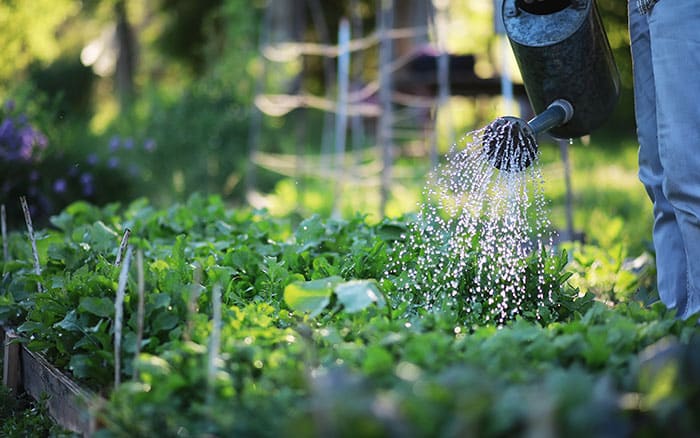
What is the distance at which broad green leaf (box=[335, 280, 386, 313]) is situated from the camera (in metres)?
2.23

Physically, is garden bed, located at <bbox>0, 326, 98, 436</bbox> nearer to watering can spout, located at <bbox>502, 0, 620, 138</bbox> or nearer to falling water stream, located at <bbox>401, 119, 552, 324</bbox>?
falling water stream, located at <bbox>401, 119, 552, 324</bbox>

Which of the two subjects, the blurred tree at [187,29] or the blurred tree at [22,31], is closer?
the blurred tree at [22,31]

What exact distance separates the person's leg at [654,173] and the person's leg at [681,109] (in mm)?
Result: 181

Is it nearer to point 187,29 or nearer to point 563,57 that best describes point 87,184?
point 563,57

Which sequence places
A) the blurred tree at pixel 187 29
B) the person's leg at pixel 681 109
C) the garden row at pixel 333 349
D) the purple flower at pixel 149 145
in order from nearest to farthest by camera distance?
1. the garden row at pixel 333 349
2. the person's leg at pixel 681 109
3. the purple flower at pixel 149 145
4. the blurred tree at pixel 187 29

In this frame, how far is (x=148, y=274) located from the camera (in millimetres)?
2332

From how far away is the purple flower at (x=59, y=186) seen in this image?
5.39 meters

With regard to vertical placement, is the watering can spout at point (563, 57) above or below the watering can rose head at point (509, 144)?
above

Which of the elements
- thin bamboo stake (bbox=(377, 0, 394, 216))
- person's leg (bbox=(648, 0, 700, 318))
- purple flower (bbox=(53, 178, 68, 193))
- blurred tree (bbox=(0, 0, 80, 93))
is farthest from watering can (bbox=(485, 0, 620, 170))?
blurred tree (bbox=(0, 0, 80, 93))

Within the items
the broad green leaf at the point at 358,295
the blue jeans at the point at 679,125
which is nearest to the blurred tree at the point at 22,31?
the broad green leaf at the point at 358,295

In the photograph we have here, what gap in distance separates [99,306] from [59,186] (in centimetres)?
338

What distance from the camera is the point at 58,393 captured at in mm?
2363

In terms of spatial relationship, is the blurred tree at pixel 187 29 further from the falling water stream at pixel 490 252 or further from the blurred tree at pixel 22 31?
the falling water stream at pixel 490 252

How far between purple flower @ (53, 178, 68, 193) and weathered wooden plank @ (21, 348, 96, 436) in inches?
108
